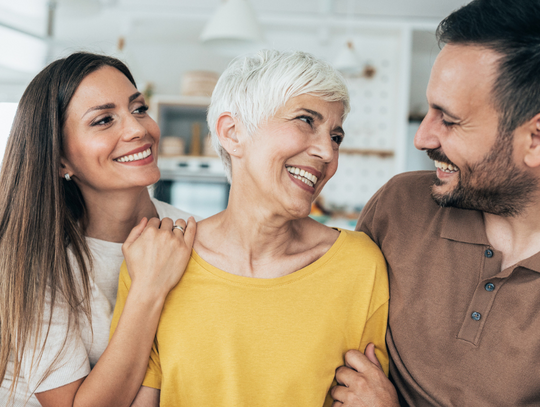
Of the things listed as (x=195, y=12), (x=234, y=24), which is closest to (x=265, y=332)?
(x=234, y=24)

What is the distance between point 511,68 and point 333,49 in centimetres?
430

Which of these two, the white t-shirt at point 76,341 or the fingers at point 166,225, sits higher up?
the fingers at point 166,225

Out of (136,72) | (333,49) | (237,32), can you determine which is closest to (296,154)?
(237,32)

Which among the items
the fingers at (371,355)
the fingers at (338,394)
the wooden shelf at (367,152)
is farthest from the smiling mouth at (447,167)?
the wooden shelf at (367,152)

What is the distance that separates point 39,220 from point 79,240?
0.15 metres

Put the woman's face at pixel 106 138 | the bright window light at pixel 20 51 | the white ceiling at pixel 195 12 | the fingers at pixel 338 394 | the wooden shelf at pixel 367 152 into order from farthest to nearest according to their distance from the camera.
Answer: the bright window light at pixel 20 51 → the wooden shelf at pixel 367 152 → the white ceiling at pixel 195 12 → the woman's face at pixel 106 138 → the fingers at pixel 338 394

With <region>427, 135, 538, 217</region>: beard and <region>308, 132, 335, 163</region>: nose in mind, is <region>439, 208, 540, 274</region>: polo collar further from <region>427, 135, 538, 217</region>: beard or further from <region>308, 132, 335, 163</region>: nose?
<region>308, 132, 335, 163</region>: nose

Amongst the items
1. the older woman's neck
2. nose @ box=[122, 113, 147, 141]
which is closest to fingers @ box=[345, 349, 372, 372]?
the older woman's neck

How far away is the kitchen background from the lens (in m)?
4.75

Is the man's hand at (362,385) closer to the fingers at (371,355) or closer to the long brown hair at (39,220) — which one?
the fingers at (371,355)

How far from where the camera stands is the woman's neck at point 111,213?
1.64 m

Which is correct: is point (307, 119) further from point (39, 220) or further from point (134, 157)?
point (39, 220)

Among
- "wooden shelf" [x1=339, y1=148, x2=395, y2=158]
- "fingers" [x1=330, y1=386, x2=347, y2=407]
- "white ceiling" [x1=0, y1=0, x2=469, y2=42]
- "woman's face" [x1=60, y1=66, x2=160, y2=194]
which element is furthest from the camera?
"wooden shelf" [x1=339, y1=148, x2=395, y2=158]

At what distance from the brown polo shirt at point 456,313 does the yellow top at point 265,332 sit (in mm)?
78
